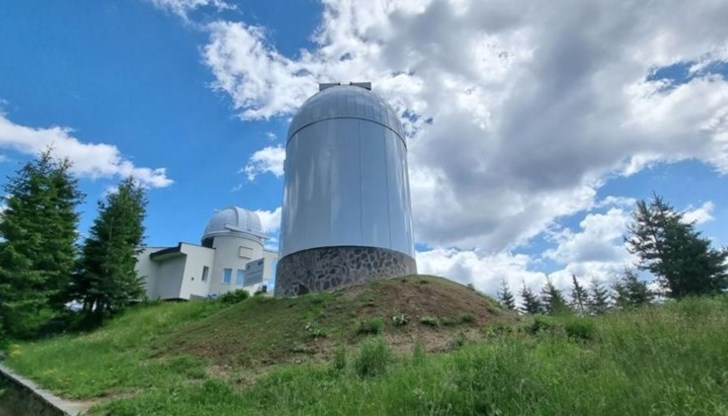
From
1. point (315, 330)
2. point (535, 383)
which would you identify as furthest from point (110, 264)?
point (535, 383)

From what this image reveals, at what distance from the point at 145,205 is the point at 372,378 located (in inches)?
1061

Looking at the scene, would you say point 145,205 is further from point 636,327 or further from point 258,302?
point 636,327

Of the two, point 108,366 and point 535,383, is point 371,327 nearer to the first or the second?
point 535,383

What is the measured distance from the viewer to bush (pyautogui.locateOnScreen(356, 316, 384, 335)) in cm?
884

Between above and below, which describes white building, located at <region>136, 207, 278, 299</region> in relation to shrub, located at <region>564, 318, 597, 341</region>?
above

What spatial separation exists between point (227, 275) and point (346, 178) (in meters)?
20.1

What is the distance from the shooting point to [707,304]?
21.1 feet

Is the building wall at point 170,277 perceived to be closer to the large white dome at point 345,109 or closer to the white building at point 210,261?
the white building at point 210,261

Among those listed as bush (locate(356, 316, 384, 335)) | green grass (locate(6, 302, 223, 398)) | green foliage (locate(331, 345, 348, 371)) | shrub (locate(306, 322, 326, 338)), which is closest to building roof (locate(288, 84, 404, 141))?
shrub (locate(306, 322, 326, 338))

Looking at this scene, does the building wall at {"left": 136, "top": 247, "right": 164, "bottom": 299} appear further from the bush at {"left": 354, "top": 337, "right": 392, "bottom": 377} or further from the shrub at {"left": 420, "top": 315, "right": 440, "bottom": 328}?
the bush at {"left": 354, "top": 337, "right": 392, "bottom": 377}

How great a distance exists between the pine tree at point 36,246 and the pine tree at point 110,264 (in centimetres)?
103

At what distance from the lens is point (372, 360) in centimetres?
551

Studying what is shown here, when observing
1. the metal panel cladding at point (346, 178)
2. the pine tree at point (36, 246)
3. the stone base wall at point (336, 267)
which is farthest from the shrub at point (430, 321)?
the pine tree at point (36, 246)

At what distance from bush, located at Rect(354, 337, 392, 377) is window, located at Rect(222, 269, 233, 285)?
26852 millimetres
